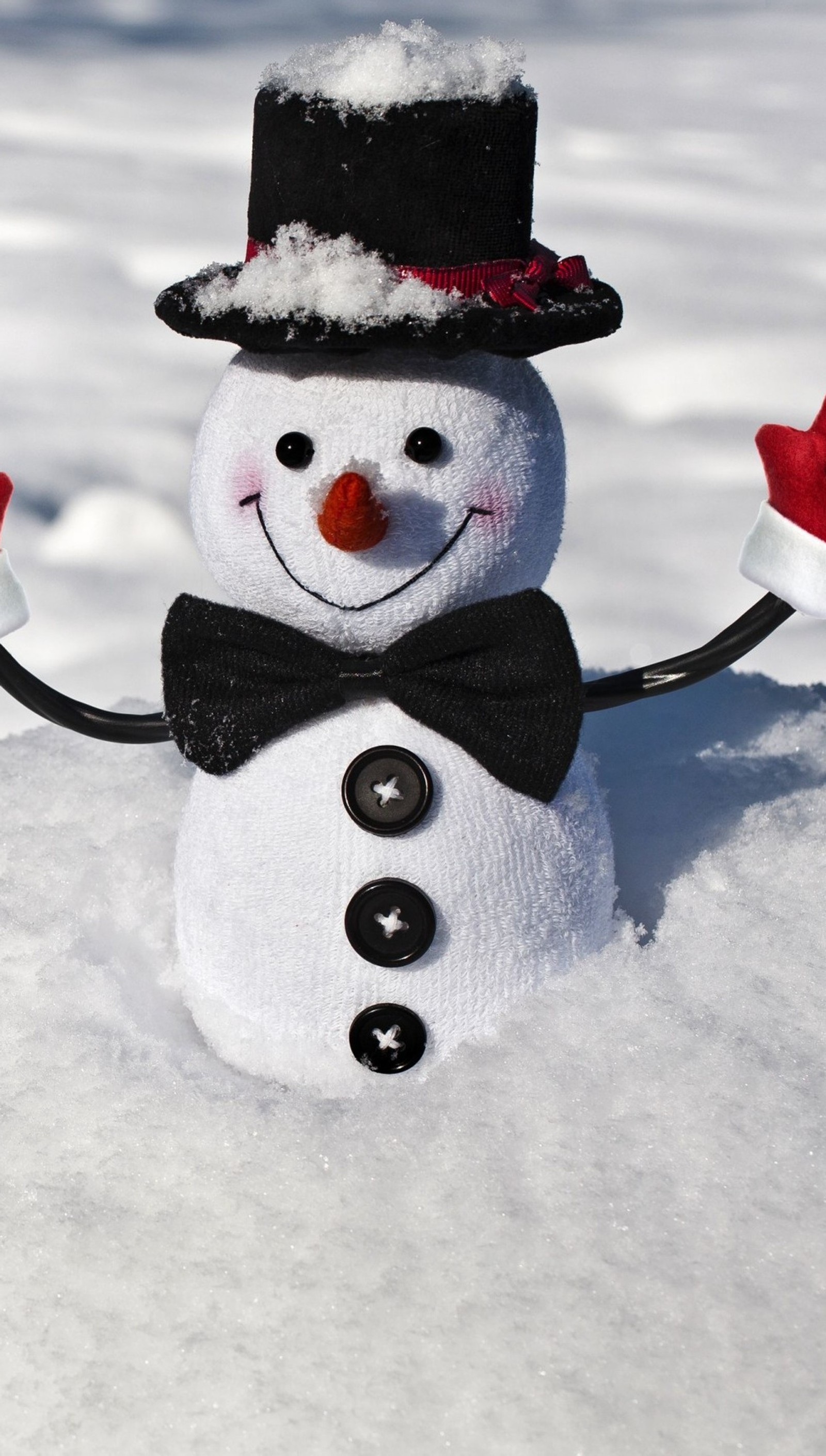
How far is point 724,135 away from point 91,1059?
108 inches

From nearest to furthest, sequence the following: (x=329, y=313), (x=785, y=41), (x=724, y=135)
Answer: (x=329, y=313) → (x=724, y=135) → (x=785, y=41)

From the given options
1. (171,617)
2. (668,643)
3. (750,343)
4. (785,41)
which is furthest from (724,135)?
(171,617)

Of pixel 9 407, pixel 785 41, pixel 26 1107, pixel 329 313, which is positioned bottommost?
pixel 9 407

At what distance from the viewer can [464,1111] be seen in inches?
48.5

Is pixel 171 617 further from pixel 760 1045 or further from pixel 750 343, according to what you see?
pixel 750 343

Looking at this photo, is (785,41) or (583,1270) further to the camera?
(785,41)

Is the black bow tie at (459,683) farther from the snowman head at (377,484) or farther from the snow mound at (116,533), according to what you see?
the snow mound at (116,533)

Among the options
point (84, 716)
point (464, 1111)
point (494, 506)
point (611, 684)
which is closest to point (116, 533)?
point (84, 716)

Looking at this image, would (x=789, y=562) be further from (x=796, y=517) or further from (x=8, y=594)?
(x=8, y=594)

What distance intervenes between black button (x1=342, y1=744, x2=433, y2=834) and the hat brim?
0.96 ft

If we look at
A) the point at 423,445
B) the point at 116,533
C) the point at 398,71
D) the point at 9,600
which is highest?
the point at 398,71

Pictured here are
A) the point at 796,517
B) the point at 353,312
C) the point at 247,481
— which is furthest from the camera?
the point at 796,517

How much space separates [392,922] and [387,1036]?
9 centimetres

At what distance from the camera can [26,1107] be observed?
1.26 metres
